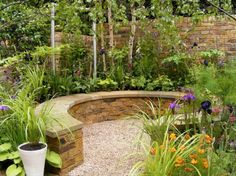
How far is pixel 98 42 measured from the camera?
582 cm

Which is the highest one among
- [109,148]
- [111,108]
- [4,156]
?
[4,156]

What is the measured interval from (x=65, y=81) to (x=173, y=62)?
76.5 inches

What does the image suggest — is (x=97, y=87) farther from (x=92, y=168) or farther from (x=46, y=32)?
(x=92, y=168)

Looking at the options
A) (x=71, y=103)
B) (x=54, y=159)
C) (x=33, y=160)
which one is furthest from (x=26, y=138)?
(x=71, y=103)

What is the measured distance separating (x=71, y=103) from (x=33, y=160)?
1.60 m

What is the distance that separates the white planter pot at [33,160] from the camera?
8.17 ft

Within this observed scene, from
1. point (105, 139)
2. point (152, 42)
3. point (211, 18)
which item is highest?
point (211, 18)

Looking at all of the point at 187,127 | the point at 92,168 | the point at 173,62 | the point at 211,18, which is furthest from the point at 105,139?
the point at 211,18

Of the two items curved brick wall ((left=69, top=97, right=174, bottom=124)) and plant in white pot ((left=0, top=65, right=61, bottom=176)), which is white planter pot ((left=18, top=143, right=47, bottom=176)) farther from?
curved brick wall ((left=69, top=97, right=174, bottom=124))

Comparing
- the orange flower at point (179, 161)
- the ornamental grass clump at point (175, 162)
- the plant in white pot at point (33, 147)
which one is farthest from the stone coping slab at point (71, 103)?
the orange flower at point (179, 161)

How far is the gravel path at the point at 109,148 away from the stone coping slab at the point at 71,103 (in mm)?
418

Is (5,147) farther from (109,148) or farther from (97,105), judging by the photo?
(97,105)

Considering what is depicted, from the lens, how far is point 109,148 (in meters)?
3.52

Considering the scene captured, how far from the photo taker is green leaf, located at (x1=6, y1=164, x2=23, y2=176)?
2.54 m
